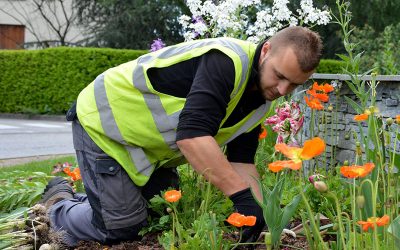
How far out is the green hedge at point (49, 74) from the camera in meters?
16.8

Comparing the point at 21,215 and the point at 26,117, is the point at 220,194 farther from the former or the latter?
the point at 26,117

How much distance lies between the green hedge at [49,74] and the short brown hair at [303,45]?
1422cm

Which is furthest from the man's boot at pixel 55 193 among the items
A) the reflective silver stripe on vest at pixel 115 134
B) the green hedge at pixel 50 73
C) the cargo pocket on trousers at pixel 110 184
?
the green hedge at pixel 50 73

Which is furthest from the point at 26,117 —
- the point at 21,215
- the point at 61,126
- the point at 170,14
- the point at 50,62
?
the point at 21,215

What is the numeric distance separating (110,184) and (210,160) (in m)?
0.75

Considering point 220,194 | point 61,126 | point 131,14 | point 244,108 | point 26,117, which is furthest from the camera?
point 131,14

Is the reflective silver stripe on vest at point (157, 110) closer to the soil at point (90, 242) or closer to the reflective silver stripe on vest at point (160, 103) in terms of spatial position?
the reflective silver stripe on vest at point (160, 103)

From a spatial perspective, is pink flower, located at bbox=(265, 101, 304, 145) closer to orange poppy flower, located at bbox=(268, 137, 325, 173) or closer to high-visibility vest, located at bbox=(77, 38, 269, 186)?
high-visibility vest, located at bbox=(77, 38, 269, 186)

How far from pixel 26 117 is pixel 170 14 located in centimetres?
622

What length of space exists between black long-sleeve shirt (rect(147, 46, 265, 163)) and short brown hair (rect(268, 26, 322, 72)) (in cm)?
20

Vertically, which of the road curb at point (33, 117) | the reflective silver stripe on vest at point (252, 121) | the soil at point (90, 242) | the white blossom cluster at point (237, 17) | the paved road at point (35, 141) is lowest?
the road curb at point (33, 117)

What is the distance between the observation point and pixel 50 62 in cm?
1711

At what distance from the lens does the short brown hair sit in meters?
2.46

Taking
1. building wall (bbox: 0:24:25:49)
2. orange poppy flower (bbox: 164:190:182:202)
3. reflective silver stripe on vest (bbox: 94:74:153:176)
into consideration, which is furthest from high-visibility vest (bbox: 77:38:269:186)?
building wall (bbox: 0:24:25:49)
